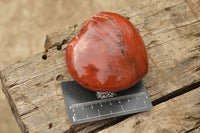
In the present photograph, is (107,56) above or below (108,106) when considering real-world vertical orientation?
above

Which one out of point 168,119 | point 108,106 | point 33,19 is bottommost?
point 168,119

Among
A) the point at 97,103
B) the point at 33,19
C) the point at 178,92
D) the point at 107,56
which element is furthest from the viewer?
the point at 33,19

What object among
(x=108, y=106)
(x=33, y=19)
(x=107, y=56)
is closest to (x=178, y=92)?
(x=108, y=106)

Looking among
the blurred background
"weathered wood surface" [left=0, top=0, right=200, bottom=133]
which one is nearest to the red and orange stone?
"weathered wood surface" [left=0, top=0, right=200, bottom=133]

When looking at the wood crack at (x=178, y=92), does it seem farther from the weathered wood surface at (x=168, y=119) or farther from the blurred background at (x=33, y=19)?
the blurred background at (x=33, y=19)

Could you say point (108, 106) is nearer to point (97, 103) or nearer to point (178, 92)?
point (97, 103)

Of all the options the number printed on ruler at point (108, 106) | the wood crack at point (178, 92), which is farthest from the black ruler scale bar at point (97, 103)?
the wood crack at point (178, 92)

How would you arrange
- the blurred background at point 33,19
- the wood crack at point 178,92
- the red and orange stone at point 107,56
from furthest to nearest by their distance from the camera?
the blurred background at point 33,19, the wood crack at point 178,92, the red and orange stone at point 107,56
